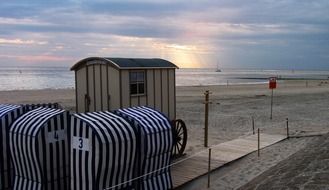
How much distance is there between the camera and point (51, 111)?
9797 millimetres

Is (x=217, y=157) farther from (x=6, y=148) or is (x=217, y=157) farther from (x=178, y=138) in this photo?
(x=6, y=148)

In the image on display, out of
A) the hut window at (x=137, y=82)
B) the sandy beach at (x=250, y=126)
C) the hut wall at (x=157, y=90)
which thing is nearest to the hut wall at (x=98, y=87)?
the hut window at (x=137, y=82)

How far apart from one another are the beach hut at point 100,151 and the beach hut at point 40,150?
2.47 feet

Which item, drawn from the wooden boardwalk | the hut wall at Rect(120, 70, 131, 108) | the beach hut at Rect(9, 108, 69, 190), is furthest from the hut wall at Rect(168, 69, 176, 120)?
the beach hut at Rect(9, 108, 69, 190)

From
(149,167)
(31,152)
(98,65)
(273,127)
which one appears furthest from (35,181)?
(273,127)

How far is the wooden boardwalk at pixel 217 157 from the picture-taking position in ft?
37.7

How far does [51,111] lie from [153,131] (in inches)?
95.0

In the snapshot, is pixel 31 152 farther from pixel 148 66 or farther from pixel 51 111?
pixel 148 66

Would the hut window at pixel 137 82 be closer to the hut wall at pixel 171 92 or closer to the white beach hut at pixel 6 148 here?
the hut wall at pixel 171 92

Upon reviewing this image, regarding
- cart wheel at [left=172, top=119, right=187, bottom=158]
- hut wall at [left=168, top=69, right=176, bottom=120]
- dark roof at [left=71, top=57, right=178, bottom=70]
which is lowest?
cart wheel at [left=172, top=119, right=187, bottom=158]

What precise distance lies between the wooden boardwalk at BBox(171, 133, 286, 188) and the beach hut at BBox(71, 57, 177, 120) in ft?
6.38

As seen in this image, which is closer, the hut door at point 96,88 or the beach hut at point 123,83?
the beach hut at point 123,83

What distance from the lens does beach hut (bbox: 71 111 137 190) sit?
8.15 metres

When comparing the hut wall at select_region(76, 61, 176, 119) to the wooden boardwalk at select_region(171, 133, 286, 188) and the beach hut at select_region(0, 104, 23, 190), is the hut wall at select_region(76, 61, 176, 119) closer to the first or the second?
the wooden boardwalk at select_region(171, 133, 286, 188)
